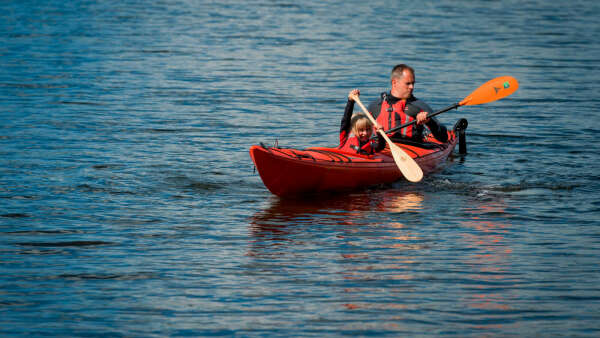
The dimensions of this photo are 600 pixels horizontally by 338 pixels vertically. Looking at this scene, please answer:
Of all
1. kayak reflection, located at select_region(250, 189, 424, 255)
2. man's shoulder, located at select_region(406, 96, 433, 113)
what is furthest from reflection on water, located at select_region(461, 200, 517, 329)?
man's shoulder, located at select_region(406, 96, 433, 113)

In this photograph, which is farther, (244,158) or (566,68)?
(566,68)

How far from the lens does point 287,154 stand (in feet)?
26.8

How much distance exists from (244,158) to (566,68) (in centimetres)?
1039

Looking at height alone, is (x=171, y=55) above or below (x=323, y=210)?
above

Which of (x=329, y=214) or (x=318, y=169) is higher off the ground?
(x=318, y=169)

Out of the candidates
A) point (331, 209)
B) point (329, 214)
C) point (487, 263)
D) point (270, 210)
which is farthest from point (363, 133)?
point (487, 263)

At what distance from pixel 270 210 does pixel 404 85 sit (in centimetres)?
208

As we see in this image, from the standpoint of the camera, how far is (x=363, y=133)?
8.80 metres

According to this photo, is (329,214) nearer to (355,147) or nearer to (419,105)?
(355,147)

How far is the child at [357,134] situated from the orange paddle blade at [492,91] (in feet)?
6.15

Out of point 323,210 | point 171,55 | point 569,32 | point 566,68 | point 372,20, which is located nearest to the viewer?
point 323,210

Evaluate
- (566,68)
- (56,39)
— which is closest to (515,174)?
(566,68)

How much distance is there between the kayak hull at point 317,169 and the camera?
8.16 meters

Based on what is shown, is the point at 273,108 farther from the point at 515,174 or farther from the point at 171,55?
the point at 171,55
